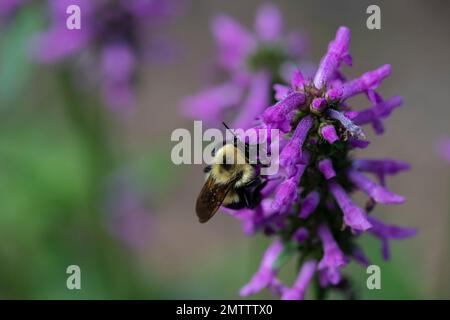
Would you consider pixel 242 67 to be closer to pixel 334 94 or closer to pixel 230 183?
pixel 230 183

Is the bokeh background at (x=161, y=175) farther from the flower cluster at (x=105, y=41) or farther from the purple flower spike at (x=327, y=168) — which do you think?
the purple flower spike at (x=327, y=168)

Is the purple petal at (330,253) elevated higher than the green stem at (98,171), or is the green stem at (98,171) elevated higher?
the green stem at (98,171)

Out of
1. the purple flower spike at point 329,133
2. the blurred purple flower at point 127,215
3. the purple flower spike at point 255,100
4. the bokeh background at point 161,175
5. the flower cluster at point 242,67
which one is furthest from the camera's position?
the blurred purple flower at point 127,215

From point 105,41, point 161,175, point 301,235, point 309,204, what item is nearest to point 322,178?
point 309,204

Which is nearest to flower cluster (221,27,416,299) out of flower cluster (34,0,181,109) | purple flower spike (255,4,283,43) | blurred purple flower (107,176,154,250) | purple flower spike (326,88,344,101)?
purple flower spike (326,88,344,101)

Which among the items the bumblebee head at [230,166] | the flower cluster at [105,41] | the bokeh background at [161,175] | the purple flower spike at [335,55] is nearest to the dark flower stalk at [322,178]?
the purple flower spike at [335,55]

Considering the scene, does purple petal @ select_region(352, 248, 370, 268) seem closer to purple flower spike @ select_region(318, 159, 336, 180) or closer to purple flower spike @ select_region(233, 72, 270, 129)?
purple flower spike @ select_region(318, 159, 336, 180)

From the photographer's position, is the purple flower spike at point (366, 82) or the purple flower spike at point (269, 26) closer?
the purple flower spike at point (366, 82)
